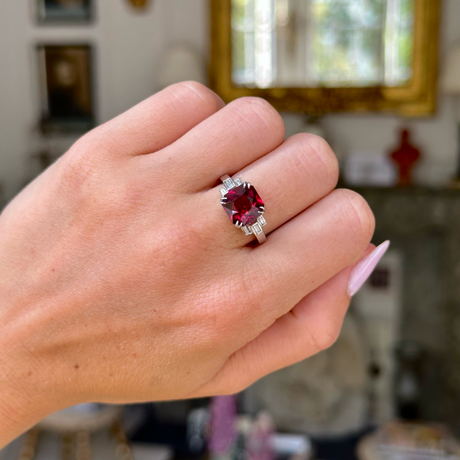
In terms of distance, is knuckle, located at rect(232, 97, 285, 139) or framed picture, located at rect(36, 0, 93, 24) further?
framed picture, located at rect(36, 0, 93, 24)

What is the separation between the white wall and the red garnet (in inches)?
118

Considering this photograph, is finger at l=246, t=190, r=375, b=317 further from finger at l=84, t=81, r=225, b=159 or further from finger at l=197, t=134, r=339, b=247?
finger at l=84, t=81, r=225, b=159

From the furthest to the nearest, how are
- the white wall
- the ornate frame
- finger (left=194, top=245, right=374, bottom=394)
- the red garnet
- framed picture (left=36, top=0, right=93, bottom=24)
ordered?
framed picture (left=36, top=0, right=93, bottom=24)
the white wall
the ornate frame
finger (left=194, top=245, right=374, bottom=394)
the red garnet

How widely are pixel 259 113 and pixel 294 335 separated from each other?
28cm

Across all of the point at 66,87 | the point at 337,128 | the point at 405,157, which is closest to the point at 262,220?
the point at 405,157

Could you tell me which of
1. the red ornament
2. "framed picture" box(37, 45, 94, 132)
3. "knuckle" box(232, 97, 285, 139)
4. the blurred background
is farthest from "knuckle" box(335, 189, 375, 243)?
"framed picture" box(37, 45, 94, 132)

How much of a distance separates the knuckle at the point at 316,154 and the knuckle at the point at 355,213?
3cm

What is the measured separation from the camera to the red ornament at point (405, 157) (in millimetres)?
3117

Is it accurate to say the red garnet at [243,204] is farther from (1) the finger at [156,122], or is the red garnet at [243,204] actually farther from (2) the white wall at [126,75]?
(2) the white wall at [126,75]

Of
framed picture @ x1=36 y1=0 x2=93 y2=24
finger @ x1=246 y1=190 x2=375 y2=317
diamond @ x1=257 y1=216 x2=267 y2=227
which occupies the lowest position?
finger @ x1=246 y1=190 x2=375 y2=317

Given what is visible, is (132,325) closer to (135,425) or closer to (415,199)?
(415,199)

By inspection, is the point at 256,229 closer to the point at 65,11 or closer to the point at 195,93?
the point at 195,93

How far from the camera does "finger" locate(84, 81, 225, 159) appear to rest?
0.54 metres

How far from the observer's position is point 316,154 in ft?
1.79
